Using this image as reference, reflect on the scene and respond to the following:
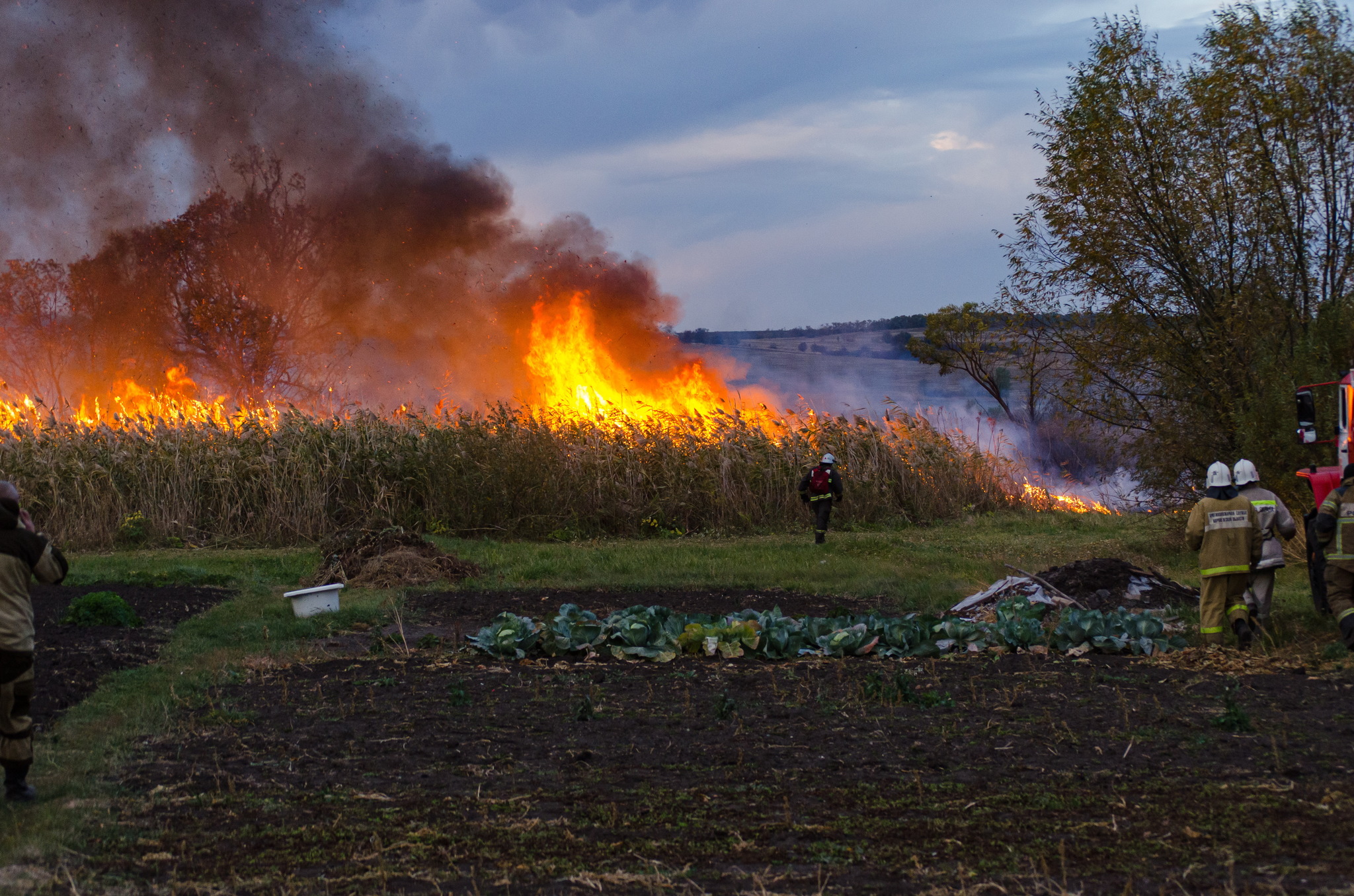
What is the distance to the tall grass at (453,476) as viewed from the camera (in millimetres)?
19219

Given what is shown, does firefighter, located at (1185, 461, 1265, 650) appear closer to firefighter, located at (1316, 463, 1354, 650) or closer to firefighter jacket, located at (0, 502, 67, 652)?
firefighter, located at (1316, 463, 1354, 650)

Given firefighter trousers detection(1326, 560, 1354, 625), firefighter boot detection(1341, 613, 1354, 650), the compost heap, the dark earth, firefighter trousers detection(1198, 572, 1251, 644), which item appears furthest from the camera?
the compost heap

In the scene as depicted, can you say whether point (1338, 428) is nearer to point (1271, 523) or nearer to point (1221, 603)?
point (1271, 523)

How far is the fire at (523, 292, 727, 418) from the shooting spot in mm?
28438

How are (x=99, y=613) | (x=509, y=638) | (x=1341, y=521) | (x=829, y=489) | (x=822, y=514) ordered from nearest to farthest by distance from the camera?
(x=1341, y=521)
(x=509, y=638)
(x=99, y=613)
(x=822, y=514)
(x=829, y=489)

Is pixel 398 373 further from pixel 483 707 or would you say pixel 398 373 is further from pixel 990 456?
pixel 483 707

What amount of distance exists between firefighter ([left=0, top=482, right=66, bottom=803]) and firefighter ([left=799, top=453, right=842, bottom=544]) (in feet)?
43.3

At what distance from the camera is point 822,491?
18.1 m

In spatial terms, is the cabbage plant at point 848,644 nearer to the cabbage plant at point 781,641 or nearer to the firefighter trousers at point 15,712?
the cabbage plant at point 781,641

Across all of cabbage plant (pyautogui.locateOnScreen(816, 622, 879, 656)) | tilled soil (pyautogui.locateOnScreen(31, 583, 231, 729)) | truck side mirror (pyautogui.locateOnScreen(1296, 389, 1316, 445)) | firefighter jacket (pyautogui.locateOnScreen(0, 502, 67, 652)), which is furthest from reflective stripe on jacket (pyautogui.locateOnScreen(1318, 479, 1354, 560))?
tilled soil (pyautogui.locateOnScreen(31, 583, 231, 729))

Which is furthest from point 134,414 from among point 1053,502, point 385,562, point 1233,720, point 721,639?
point 1233,720

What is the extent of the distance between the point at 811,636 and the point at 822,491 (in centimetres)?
865

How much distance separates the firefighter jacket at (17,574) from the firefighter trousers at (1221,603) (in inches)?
324

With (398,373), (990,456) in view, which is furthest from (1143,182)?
(398,373)
